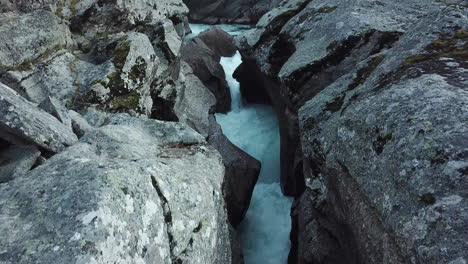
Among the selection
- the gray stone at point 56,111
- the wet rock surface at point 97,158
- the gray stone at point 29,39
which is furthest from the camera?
the gray stone at point 29,39

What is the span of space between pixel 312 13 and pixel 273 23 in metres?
3.18

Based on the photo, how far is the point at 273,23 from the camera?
20.5m

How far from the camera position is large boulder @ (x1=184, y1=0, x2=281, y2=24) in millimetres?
58000

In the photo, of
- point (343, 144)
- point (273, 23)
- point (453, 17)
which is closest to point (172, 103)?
point (273, 23)

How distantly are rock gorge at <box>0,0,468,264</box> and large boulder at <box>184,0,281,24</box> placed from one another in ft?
135

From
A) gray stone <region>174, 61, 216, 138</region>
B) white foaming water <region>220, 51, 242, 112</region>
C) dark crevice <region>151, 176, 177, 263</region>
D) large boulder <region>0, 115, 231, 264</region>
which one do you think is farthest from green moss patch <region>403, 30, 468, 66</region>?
white foaming water <region>220, 51, 242, 112</region>

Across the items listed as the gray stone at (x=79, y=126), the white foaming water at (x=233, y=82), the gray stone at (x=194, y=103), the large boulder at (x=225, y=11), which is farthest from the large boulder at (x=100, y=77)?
the large boulder at (x=225, y=11)

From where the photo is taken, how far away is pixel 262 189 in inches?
776

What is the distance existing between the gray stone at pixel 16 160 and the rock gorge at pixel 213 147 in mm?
32

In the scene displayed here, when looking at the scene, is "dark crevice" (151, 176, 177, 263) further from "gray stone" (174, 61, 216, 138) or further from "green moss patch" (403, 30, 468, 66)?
"gray stone" (174, 61, 216, 138)

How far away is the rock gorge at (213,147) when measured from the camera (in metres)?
5.95

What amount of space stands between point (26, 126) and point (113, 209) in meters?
3.40

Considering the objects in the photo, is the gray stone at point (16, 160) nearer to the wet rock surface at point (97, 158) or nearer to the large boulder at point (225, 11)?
the wet rock surface at point (97, 158)

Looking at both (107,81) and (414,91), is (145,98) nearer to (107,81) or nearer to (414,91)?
(107,81)
